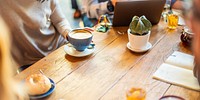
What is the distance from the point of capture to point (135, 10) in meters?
1.55

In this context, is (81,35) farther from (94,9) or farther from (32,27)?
(94,9)

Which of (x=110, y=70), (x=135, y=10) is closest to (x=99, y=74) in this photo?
(x=110, y=70)

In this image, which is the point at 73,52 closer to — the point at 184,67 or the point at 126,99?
the point at 126,99

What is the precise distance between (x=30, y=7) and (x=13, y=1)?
11cm

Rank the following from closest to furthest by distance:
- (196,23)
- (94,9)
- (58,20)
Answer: (196,23), (58,20), (94,9)

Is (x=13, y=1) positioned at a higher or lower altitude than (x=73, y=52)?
higher

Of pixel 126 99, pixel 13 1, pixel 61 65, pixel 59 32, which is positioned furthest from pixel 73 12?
pixel 126 99

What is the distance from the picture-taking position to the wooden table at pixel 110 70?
3.53 ft

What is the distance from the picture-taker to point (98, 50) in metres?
1.39

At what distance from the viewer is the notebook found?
3.68 ft

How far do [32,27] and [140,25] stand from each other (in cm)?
67

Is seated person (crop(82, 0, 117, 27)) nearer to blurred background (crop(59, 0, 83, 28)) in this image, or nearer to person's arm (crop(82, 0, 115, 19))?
person's arm (crop(82, 0, 115, 19))

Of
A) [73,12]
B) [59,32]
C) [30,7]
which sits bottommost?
[73,12]

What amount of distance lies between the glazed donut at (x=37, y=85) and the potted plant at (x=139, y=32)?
0.48 m
